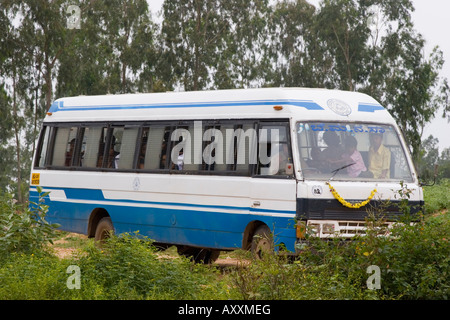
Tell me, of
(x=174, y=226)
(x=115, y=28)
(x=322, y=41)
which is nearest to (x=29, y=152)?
(x=115, y=28)

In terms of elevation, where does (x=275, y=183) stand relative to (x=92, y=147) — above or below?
below

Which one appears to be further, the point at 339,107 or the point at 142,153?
the point at 142,153

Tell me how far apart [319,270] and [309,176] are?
2.52m

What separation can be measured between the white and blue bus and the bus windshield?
0.6 inches

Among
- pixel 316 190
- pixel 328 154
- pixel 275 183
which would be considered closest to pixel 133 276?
pixel 316 190

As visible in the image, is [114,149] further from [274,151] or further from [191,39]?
[191,39]

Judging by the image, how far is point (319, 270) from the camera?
8.92 meters

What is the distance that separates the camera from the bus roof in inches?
468

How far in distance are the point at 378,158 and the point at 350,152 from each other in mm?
465

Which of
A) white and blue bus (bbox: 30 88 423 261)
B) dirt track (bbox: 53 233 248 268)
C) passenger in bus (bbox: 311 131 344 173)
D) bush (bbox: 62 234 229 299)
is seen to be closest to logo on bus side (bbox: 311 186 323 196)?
white and blue bus (bbox: 30 88 423 261)

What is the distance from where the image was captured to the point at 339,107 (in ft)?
39.6

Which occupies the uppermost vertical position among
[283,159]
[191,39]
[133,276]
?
[191,39]

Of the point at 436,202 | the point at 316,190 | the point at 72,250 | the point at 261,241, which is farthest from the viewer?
the point at 436,202

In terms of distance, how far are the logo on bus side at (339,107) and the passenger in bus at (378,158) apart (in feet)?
1.60
